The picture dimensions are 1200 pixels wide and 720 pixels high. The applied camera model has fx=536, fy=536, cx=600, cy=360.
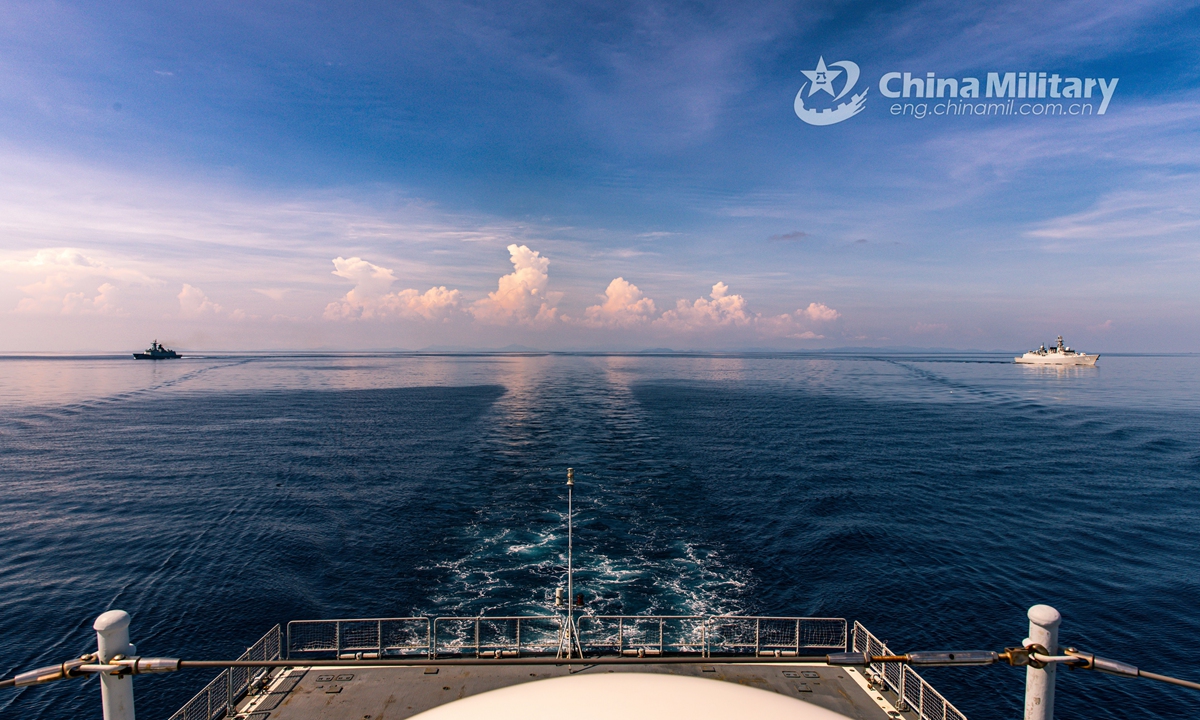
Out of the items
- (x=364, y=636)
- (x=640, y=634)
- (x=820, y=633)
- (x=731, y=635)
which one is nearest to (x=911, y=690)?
(x=820, y=633)

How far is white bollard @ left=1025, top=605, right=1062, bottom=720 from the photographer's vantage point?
1215 cm

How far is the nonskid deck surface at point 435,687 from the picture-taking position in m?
18.6

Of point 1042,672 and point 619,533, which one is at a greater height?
point 1042,672

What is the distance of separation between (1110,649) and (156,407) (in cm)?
13971

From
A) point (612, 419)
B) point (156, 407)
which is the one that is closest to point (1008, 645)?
point (612, 419)

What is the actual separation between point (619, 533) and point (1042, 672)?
99.0 feet

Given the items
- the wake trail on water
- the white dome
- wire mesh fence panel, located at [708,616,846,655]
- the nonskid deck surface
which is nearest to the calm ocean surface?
the wake trail on water

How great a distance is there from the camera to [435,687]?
19625mm

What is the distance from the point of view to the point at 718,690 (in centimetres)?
1224

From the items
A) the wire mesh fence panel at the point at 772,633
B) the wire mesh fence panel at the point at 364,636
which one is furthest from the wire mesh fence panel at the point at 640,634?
the wire mesh fence panel at the point at 364,636

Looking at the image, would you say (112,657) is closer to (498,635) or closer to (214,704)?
(214,704)

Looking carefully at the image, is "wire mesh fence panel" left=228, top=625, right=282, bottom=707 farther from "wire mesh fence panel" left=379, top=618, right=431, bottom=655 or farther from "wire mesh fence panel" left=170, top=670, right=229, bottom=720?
"wire mesh fence panel" left=379, top=618, right=431, bottom=655

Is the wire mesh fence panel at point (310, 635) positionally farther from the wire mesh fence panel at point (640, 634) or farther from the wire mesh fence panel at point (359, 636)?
the wire mesh fence panel at point (640, 634)

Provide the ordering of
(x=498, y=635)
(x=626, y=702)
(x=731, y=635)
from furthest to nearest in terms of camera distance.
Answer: (x=731, y=635), (x=498, y=635), (x=626, y=702)
